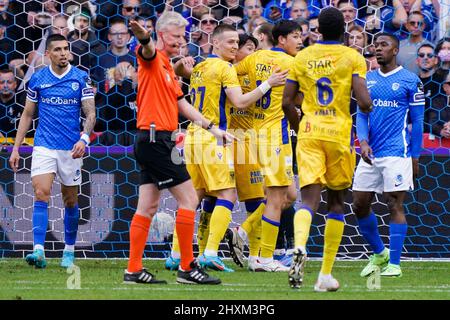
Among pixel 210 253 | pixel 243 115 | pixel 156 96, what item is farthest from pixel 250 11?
pixel 156 96

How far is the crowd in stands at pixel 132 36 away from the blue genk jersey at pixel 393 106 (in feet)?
7.70

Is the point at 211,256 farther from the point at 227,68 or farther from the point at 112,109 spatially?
the point at 112,109

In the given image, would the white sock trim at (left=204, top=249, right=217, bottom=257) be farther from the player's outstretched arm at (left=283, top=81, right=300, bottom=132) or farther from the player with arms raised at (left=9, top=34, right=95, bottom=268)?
the player's outstretched arm at (left=283, top=81, right=300, bottom=132)

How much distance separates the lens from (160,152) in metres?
8.36

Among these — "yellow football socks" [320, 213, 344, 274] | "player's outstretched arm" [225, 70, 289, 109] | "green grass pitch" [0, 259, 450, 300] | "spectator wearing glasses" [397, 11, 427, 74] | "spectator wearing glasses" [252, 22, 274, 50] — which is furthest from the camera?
"spectator wearing glasses" [397, 11, 427, 74]

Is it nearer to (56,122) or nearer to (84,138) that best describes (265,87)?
(84,138)

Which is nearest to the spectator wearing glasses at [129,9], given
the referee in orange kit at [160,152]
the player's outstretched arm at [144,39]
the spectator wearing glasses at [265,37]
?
the spectator wearing glasses at [265,37]

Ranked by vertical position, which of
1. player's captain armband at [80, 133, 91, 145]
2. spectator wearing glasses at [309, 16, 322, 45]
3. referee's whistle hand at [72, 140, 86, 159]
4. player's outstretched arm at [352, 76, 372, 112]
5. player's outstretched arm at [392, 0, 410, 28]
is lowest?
referee's whistle hand at [72, 140, 86, 159]

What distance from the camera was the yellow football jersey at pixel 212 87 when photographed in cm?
1005

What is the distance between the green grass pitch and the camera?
779 centimetres

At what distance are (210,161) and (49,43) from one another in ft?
6.64

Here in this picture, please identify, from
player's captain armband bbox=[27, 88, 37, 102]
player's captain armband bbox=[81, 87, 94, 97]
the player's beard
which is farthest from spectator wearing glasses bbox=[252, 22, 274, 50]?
player's captain armband bbox=[27, 88, 37, 102]

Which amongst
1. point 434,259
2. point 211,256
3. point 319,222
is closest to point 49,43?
point 211,256

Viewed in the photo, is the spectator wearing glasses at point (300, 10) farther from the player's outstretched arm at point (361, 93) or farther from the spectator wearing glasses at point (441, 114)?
the player's outstretched arm at point (361, 93)
